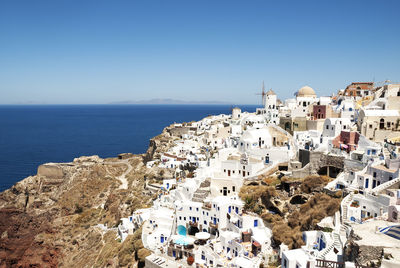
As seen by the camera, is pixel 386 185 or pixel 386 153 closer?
pixel 386 185

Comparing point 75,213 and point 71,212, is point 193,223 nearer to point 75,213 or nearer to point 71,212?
point 75,213

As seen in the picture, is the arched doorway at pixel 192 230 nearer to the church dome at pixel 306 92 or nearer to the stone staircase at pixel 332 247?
the stone staircase at pixel 332 247

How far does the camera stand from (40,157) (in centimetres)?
10769

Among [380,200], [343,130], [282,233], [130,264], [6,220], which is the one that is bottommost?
[6,220]

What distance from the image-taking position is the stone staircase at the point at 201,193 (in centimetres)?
Answer: 3669

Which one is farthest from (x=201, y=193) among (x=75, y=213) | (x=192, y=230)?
(x=75, y=213)

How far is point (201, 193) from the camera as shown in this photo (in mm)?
37281

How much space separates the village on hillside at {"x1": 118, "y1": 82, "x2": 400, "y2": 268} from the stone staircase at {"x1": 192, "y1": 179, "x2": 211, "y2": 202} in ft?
0.48

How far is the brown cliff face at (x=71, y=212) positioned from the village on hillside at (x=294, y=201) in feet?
20.2

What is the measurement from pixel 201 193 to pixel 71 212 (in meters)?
35.9

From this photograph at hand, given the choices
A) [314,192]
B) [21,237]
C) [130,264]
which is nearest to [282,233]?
[314,192]

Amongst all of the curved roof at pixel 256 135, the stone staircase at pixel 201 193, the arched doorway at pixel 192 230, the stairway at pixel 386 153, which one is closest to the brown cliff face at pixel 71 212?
the arched doorway at pixel 192 230

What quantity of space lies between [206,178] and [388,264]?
27057 millimetres

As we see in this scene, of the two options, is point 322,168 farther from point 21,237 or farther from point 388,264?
point 21,237
